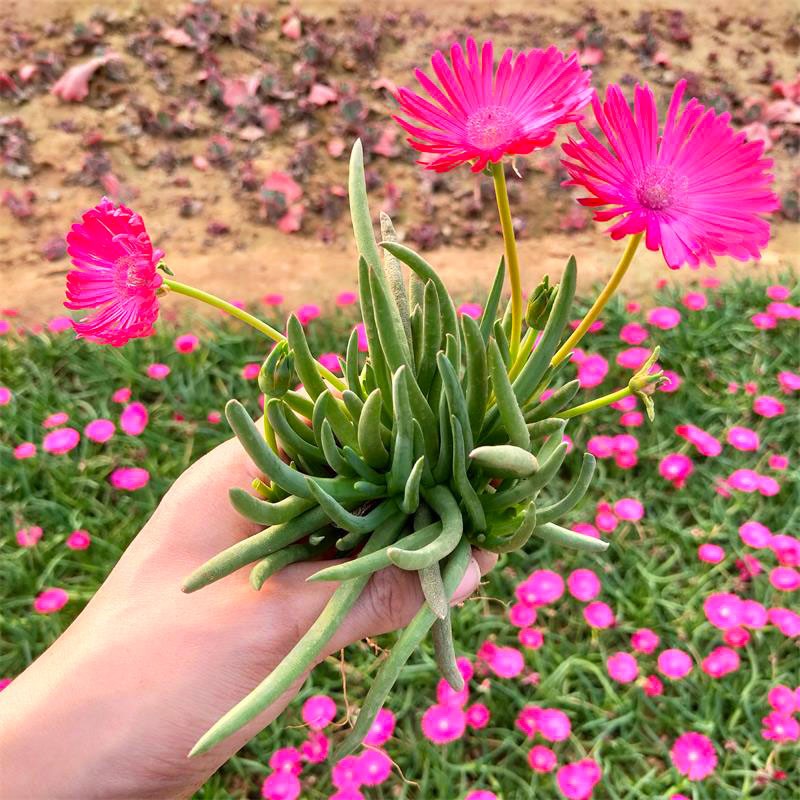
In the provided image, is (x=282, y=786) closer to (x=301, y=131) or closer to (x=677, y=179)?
(x=677, y=179)

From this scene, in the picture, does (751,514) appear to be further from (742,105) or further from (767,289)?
(742,105)

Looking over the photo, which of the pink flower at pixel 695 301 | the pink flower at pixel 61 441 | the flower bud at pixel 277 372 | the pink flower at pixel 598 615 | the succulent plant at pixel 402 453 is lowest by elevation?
the pink flower at pixel 598 615

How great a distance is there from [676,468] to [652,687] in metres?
0.48

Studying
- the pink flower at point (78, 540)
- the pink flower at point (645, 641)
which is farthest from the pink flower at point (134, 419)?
the pink flower at point (645, 641)

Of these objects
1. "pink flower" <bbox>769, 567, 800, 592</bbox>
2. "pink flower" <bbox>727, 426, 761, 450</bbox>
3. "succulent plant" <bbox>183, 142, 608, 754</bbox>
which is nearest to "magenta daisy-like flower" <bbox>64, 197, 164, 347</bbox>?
"succulent plant" <bbox>183, 142, 608, 754</bbox>

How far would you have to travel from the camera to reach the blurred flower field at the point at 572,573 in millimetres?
1354

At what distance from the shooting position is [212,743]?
65cm

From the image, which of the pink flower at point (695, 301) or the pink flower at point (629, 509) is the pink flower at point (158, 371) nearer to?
the pink flower at point (629, 509)

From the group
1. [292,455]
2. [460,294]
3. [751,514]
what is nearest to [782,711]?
[751,514]

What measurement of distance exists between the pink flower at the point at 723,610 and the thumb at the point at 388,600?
2.63 feet

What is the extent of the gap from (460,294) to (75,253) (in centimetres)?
162

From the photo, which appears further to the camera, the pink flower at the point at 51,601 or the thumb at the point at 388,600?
the pink flower at the point at 51,601

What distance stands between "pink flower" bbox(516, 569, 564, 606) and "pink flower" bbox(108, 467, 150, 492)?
0.78m

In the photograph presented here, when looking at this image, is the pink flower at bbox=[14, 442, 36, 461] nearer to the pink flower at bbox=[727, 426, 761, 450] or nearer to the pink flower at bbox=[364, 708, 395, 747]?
the pink flower at bbox=[364, 708, 395, 747]
